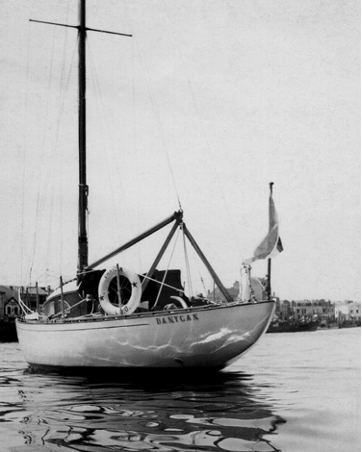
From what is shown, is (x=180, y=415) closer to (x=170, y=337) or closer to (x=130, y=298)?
(x=170, y=337)

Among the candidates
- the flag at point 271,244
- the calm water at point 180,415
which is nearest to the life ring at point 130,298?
the calm water at point 180,415

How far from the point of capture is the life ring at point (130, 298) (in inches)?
635

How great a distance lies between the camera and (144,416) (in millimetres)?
9594

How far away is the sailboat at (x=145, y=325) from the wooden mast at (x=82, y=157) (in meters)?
1.98

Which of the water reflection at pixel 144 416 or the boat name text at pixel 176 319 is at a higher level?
the boat name text at pixel 176 319

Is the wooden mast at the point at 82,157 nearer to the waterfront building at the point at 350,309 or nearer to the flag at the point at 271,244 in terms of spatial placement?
the flag at the point at 271,244

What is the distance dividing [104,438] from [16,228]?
5927 millimetres

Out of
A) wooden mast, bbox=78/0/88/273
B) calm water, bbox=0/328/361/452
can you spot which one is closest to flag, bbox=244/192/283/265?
calm water, bbox=0/328/361/452

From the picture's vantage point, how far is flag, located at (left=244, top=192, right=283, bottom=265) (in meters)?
16.3

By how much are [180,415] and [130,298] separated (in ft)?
22.0

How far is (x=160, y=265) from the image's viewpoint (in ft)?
59.8

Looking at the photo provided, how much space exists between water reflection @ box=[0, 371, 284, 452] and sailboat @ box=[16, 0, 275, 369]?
820mm

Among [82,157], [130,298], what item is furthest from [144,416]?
[82,157]

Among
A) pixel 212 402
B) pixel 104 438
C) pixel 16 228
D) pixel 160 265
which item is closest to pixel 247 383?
pixel 212 402
